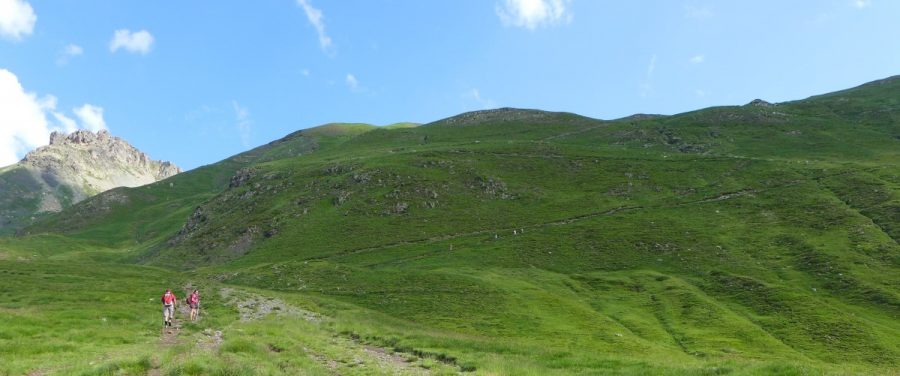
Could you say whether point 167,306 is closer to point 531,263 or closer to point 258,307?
point 258,307

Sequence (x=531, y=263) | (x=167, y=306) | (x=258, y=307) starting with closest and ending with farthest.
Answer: (x=167, y=306) → (x=258, y=307) → (x=531, y=263)

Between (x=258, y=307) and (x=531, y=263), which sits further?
(x=531, y=263)

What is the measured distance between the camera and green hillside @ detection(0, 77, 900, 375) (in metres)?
30.5

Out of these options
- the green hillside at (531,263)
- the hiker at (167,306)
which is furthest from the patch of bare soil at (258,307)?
the hiker at (167,306)

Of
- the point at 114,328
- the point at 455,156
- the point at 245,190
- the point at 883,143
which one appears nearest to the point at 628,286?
the point at 114,328

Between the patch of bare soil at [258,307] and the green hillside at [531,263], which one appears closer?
the green hillside at [531,263]

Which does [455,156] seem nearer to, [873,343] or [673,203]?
[673,203]

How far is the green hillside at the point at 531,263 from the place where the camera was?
30.5 metres

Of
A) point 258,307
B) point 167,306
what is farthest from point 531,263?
point 167,306

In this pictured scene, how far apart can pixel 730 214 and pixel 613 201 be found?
26748 mm

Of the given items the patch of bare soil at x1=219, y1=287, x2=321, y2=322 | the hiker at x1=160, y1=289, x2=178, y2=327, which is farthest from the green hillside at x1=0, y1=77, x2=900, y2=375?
the hiker at x1=160, y1=289, x2=178, y2=327

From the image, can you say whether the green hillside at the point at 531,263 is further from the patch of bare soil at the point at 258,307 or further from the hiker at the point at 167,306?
the hiker at the point at 167,306

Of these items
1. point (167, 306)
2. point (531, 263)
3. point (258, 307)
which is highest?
point (167, 306)

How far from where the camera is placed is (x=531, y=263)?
98.4 meters
